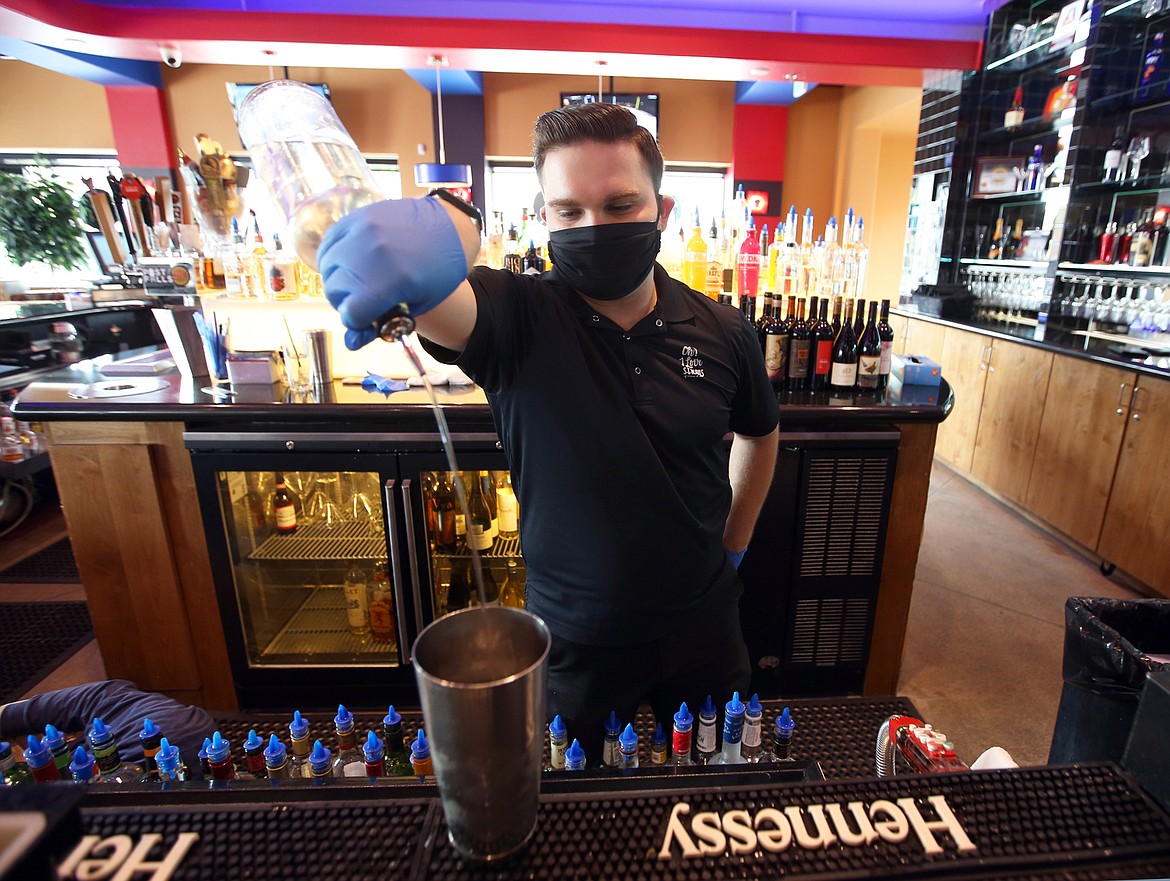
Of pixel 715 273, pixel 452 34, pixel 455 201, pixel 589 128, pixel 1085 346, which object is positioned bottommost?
pixel 1085 346

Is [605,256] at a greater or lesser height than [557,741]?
greater

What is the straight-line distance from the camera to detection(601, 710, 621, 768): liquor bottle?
1.32 m

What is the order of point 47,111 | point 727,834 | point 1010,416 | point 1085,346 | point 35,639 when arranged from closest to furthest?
1. point 727,834
2. point 35,639
3. point 1085,346
4. point 1010,416
5. point 47,111

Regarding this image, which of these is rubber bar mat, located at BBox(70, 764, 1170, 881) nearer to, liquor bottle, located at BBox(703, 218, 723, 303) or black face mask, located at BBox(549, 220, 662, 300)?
black face mask, located at BBox(549, 220, 662, 300)

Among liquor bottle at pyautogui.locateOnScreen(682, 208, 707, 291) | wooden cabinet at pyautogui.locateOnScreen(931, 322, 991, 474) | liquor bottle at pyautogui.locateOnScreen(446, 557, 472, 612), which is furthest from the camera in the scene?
wooden cabinet at pyautogui.locateOnScreen(931, 322, 991, 474)

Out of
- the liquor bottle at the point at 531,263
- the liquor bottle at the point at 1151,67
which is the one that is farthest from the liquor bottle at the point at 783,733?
the liquor bottle at the point at 1151,67

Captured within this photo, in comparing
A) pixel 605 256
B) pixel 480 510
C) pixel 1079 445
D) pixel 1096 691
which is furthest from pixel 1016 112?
pixel 1096 691

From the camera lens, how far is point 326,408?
7.04 feet

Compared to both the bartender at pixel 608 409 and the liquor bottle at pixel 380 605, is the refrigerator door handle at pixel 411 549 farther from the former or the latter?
the bartender at pixel 608 409

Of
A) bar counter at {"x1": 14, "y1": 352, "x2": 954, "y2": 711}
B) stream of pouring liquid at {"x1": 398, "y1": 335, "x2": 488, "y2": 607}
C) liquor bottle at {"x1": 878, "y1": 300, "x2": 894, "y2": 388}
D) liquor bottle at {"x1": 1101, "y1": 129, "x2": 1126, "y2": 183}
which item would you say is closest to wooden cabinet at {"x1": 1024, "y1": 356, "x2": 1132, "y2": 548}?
liquor bottle at {"x1": 1101, "y1": 129, "x2": 1126, "y2": 183}

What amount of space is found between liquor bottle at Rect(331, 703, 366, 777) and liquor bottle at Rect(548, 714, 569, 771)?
35cm

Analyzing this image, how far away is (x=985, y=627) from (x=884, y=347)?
1478mm

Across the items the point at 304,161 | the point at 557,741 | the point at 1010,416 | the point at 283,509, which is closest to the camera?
the point at 304,161

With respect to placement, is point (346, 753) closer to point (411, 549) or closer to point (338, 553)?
point (411, 549)
